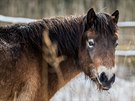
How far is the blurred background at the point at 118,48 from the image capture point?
303 inches

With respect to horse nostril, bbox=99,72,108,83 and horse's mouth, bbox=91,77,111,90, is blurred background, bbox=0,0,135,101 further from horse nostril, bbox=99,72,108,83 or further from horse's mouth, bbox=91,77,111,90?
horse nostril, bbox=99,72,108,83

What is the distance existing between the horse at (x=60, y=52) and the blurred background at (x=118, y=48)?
0.61 metres

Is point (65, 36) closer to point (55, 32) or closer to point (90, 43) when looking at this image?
point (55, 32)

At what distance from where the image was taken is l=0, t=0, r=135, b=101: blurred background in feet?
25.2

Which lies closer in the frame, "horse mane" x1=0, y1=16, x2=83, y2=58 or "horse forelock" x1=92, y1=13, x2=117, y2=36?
"horse forelock" x1=92, y1=13, x2=117, y2=36

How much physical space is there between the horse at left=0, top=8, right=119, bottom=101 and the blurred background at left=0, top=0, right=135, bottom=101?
1.99 ft

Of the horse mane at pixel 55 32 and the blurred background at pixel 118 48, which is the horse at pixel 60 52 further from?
the blurred background at pixel 118 48

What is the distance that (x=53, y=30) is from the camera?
223 inches

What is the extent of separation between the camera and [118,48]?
9.70 metres

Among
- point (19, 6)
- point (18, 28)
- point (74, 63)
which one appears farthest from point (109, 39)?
point (19, 6)

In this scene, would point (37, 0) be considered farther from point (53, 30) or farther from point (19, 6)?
point (53, 30)

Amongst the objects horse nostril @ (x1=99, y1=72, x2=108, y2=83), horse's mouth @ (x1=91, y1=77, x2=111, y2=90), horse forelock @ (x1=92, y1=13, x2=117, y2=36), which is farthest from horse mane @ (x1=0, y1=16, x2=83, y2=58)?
horse nostril @ (x1=99, y1=72, x2=108, y2=83)

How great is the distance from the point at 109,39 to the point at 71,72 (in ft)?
2.42

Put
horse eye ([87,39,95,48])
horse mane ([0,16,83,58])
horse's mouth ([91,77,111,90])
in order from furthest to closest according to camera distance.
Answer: horse mane ([0,16,83,58])
horse eye ([87,39,95,48])
horse's mouth ([91,77,111,90])
